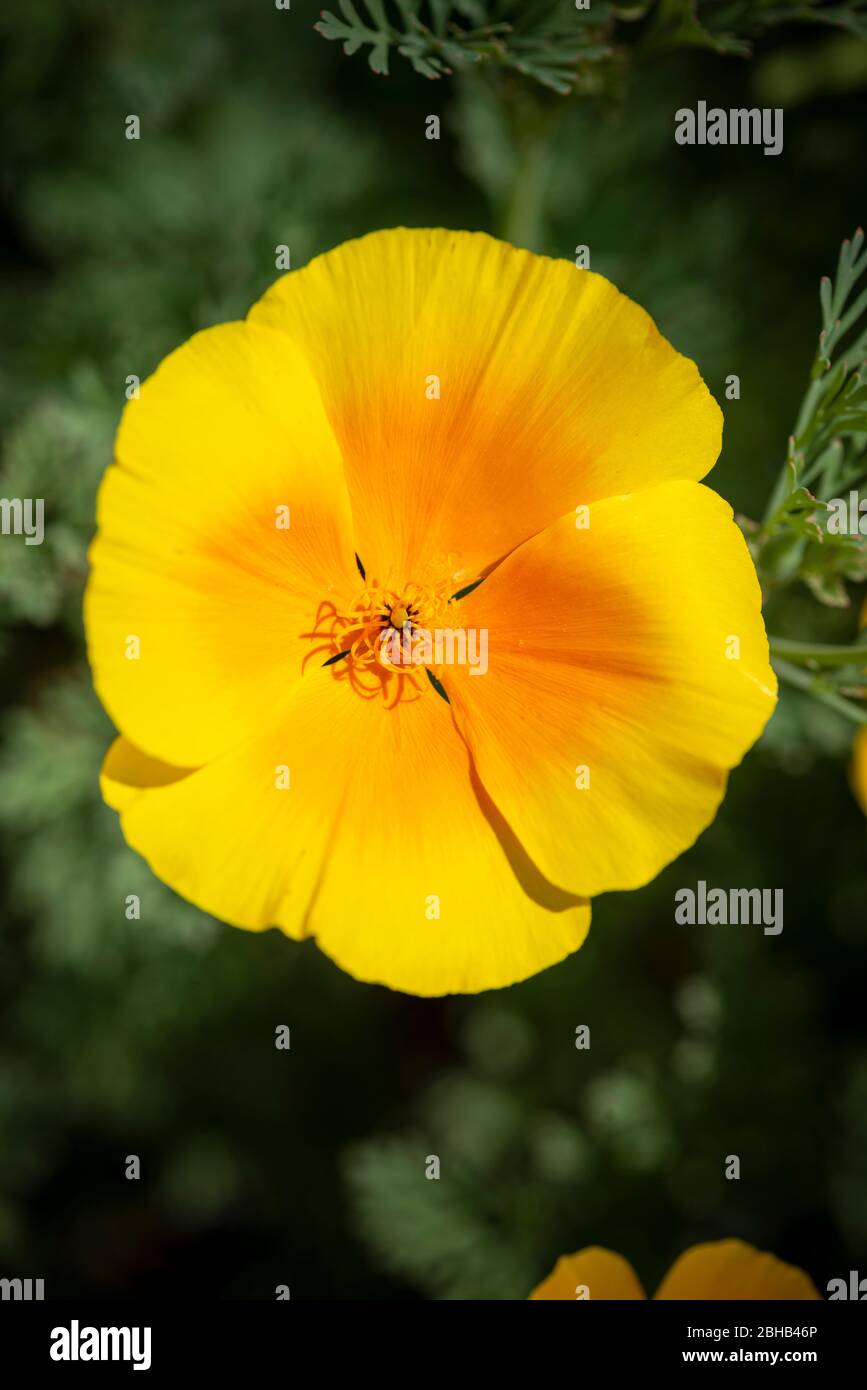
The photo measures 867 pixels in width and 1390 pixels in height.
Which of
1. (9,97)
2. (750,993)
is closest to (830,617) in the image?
(750,993)

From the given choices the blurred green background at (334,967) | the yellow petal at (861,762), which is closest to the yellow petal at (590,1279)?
the blurred green background at (334,967)

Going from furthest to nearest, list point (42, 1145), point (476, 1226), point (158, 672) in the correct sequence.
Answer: point (42, 1145) < point (476, 1226) < point (158, 672)

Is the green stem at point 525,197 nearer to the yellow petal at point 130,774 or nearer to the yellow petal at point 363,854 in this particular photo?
the yellow petal at point 363,854

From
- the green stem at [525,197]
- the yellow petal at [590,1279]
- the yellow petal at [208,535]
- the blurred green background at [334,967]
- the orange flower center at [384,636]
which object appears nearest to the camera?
the yellow petal at [208,535]

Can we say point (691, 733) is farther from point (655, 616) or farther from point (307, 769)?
point (307, 769)

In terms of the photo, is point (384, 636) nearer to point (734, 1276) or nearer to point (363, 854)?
point (363, 854)

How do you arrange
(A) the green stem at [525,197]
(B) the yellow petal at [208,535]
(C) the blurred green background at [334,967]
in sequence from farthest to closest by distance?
(C) the blurred green background at [334,967] → (A) the green stem at [525,197] → (B) the yellow petal at [208,535]

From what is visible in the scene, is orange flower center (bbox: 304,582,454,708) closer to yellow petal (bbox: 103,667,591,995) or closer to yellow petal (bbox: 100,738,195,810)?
yellow petal (bbox: 103,667,591,995)
